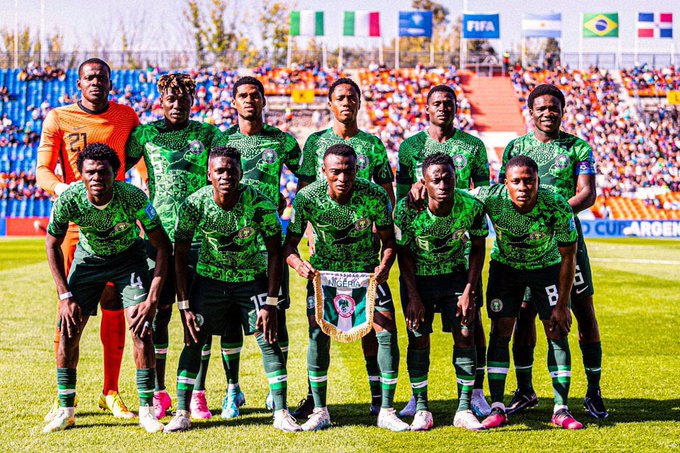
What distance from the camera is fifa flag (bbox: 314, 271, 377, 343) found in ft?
20.8

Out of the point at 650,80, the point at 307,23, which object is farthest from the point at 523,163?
the point at 650,80

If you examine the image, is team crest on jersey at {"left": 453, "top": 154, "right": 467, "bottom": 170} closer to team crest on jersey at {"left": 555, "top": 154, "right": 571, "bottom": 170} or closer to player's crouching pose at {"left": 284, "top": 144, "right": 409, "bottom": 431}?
team crest on jersey at {"left": 555, "top": 154, "right": 571, "bottom": 170}

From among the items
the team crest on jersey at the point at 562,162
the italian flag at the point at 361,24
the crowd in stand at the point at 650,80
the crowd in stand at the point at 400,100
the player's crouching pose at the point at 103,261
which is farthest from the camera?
the italian flag at the point at 361,24

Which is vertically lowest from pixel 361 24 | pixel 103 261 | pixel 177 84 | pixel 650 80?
pixel 103 261

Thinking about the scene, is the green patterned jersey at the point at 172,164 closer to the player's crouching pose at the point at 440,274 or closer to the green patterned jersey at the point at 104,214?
the green patterned jersey at the point at 104,214

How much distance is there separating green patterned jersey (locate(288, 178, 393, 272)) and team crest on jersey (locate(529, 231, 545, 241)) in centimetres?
108

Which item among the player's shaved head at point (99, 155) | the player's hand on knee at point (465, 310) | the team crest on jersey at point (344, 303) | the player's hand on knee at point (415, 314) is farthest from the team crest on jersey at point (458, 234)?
the player's shaved head at point (99, 155)

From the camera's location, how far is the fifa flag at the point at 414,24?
Answer: 152ft

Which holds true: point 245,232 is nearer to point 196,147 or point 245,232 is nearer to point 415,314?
point 196,147

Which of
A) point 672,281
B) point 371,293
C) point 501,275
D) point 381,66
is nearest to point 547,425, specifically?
point 501,275

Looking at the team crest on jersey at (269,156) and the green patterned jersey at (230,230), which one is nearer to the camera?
the green patterned jersey at (230,230)

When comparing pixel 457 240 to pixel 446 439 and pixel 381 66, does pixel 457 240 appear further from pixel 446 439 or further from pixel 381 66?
pixel 381 66

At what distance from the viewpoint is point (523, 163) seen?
6.21m

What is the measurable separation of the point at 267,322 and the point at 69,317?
1495 mm
